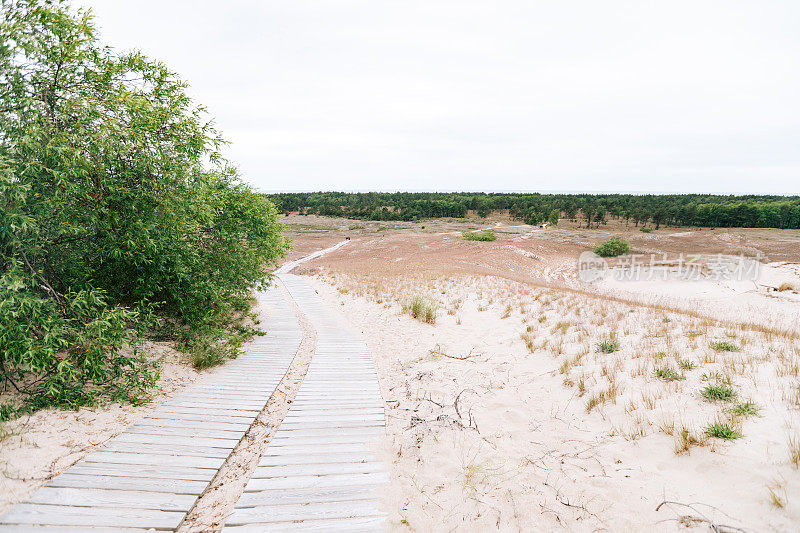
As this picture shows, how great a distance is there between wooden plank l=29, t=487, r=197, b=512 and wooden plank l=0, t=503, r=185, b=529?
6 cm

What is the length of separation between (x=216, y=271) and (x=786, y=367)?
44.3 ft

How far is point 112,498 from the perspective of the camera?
4.12 metres

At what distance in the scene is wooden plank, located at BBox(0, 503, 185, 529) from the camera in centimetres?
377

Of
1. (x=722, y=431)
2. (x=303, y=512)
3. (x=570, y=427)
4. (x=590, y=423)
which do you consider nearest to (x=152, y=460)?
(x=303, y=512)

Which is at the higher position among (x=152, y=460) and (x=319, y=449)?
(x=152, y=460)

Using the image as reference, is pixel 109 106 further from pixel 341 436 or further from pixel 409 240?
pixel 409 240

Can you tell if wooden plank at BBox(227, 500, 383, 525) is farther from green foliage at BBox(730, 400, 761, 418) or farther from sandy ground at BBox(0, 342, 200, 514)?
green foliage at BBox(730, 400, 761, 418)

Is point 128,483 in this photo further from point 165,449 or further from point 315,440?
point 315,440

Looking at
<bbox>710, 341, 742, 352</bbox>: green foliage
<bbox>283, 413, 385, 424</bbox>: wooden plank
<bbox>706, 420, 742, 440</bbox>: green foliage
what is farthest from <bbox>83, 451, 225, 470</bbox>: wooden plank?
<bbox>710, 341, 742, 352</bbox>: green foliage

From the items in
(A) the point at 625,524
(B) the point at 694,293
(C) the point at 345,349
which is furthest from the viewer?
(B) the point at 694,293

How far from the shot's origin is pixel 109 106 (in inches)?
277

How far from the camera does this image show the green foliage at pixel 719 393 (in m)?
5.37

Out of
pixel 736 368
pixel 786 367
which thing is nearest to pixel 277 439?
pixel 736 368

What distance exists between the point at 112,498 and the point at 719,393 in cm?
850
